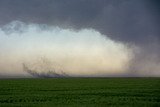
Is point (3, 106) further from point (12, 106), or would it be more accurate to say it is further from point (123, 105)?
point (123, 105)

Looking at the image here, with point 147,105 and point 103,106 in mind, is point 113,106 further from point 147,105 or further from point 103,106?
point 147,105

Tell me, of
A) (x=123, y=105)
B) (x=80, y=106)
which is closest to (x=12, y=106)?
(x=80, y=106)

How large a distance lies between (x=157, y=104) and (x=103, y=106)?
4.20m

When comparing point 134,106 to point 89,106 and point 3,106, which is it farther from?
point 3,106

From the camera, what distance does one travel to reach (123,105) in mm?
23688

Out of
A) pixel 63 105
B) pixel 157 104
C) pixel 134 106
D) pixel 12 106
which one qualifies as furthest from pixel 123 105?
pixel 12 106

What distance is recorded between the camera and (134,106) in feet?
75.8

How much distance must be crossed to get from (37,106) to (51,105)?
1057mm

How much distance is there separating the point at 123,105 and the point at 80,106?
325 centimetres

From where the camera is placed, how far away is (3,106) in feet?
76.7

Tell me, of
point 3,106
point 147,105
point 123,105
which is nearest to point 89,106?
point 123,105

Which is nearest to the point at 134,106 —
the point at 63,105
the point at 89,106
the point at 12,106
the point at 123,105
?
the point at 123,105

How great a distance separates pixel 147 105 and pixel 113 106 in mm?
2596

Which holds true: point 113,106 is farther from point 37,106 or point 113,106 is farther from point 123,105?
point 37,106
